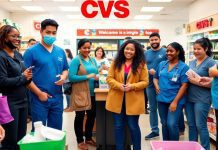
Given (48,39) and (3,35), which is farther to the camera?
(48,39)

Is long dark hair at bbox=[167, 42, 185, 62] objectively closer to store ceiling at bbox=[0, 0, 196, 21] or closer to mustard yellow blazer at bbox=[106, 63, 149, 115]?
mustard yellow blazer at bbox=[106, 63, 149, 115]

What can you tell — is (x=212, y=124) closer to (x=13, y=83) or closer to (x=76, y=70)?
(x=76, y=70)

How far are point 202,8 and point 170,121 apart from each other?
6.38 metres

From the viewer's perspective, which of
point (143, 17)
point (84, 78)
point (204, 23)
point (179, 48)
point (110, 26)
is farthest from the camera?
point (110, 26)

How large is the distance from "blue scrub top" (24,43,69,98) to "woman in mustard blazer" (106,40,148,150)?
0.68m

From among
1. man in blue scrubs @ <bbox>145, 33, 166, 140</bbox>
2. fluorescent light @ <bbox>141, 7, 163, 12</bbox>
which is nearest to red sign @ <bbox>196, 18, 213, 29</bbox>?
fluorescent light @ <bbox>141, 7, 163, 12</bbox>

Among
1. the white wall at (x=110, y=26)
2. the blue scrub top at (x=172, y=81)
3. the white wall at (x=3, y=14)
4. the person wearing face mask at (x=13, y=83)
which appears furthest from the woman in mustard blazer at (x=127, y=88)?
the white wall at (x=110, y=26)

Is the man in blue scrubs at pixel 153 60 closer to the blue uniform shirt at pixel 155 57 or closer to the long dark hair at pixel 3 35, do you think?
the blue uniform shirt at pixel 155 57

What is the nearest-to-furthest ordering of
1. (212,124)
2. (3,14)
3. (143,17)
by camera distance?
(212,124)
(3,14)
(143,17)

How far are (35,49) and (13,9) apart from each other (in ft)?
30.8

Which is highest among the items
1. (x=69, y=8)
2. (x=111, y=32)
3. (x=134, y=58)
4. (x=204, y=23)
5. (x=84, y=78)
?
(x=69, y=8)

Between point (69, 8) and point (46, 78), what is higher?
point (69, 8)

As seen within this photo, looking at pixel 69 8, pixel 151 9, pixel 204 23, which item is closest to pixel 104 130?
pixel 204 23

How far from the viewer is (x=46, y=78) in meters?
2.75
